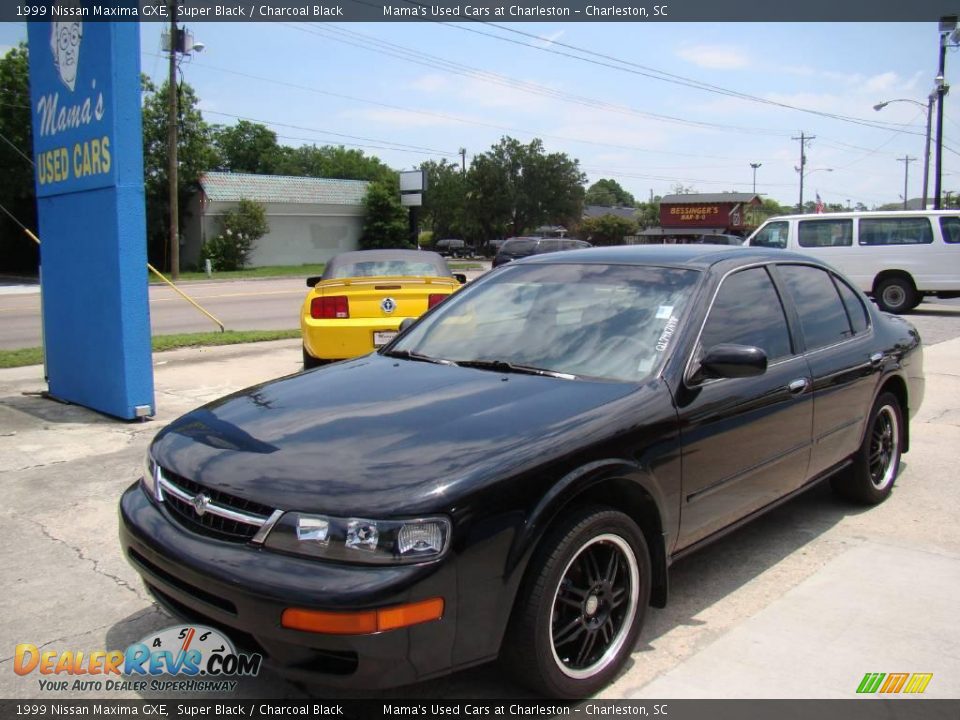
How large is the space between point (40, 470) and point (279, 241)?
40838 mm

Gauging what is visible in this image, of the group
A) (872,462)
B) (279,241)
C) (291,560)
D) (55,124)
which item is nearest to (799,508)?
(872,462)

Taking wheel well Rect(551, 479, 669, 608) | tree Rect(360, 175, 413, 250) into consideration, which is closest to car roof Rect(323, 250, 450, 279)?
wheel well Rect(551, 479, 669, 608)

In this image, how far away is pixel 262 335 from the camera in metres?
13.0

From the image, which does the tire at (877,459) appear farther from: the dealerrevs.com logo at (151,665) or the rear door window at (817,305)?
the dealerrevs.com logo at (151,665)

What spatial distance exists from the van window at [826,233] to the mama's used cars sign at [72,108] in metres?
14.9

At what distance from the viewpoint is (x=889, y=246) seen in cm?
1700

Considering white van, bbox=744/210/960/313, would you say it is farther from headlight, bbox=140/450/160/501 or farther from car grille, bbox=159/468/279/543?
car grille, bbox=159/468/279/543

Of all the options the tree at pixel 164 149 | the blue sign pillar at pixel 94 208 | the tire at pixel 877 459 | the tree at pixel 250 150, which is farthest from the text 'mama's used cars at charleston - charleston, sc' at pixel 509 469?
the tree at pixel 250 150

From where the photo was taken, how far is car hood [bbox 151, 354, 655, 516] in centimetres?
249

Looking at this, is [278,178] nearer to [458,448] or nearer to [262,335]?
[262,335]

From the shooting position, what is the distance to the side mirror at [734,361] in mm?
3297

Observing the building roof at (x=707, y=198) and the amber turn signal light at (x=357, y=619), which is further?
the building roof at (x=707, y=198)

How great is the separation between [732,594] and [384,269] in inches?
266

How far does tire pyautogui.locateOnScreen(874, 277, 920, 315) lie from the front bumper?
17.3 m
